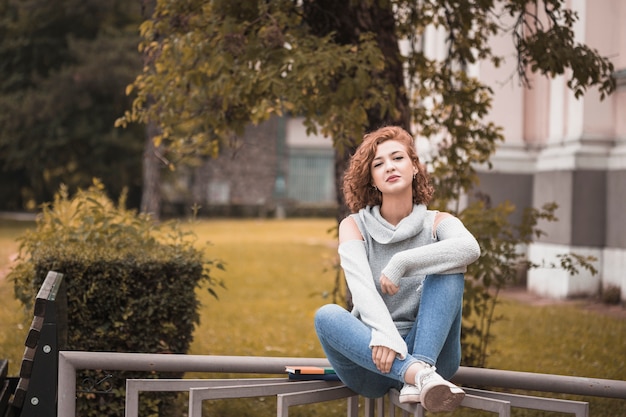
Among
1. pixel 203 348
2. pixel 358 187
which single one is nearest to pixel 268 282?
pixel 203 348

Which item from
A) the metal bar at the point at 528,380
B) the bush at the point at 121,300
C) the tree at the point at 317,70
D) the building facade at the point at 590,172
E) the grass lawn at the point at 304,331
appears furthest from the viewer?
the building facade at the point at 590,172

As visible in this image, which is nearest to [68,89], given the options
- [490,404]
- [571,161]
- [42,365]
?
[571,161]

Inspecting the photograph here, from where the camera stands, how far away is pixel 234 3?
6.27 metres

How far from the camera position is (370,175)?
3.65 meters

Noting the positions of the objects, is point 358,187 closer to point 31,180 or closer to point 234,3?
point 234,3

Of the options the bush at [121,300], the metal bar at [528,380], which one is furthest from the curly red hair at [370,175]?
the bush at [121,300]

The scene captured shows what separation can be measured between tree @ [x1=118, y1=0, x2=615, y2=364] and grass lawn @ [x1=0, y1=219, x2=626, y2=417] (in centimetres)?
93

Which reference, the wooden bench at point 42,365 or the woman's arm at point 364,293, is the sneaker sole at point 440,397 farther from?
the wooden bench at point 42,365

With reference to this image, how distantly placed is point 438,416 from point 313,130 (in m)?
2.01

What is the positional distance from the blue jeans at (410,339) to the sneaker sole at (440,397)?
0.14m

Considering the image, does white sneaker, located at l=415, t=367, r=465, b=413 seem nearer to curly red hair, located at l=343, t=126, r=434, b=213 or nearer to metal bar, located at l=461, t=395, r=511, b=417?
metal bar, located at l=461, t=395, r=511, b=417

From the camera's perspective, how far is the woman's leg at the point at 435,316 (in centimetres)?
320

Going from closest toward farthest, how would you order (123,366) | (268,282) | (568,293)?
1. (123,366)
2. (568,293)
3. (268,282)

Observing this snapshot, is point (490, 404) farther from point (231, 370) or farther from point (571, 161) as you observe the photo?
point (571, 161)
